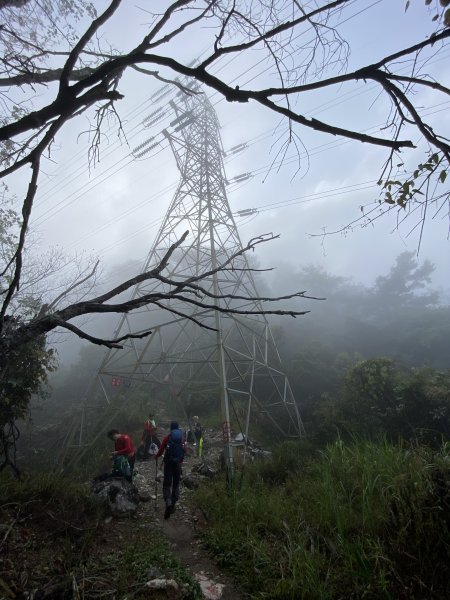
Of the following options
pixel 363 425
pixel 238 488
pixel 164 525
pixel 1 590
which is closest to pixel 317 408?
pixel 363 425

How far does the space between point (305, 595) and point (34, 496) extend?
415 cm

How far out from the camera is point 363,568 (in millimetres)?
3152

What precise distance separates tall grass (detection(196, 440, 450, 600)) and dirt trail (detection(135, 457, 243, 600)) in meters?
0.17

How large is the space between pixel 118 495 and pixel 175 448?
1187 mm

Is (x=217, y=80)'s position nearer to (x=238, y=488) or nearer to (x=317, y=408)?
(x=238, y=488)

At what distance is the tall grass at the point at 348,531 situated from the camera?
3059 millimetres

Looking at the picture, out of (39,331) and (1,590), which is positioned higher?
(39,331)

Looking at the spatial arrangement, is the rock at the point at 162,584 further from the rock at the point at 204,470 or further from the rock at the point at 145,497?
the rock at the point at 204,470

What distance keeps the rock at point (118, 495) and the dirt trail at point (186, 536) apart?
0.77 ft

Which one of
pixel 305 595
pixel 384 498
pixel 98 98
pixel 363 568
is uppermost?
pixel 98 98

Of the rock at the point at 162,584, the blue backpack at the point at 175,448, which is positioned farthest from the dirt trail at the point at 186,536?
the blue backpack at the point at 175,448

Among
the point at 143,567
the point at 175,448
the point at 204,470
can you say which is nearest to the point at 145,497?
the point at 175,448

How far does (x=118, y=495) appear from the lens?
5949 millimetres

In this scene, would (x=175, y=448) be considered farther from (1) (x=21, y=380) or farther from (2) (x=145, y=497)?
(1) (x=21, y=380)
